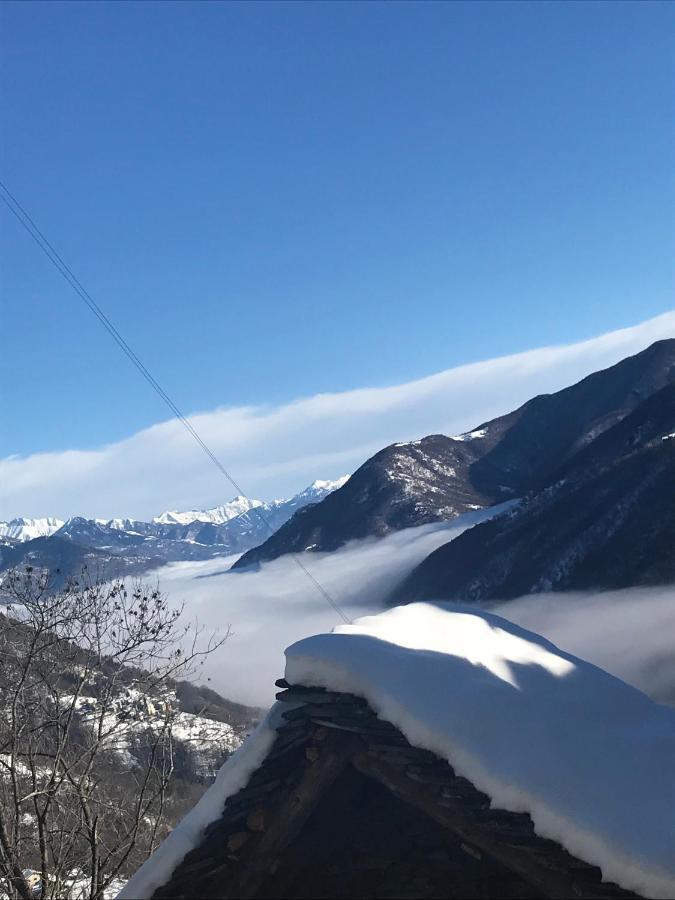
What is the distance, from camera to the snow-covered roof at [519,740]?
6.41 meters

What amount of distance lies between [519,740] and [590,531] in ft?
390

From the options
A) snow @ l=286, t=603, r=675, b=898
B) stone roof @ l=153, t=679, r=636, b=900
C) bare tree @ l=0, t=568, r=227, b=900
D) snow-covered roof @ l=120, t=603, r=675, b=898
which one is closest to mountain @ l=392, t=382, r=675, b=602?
bare tree @ l=0, t=568, r=227, b=900

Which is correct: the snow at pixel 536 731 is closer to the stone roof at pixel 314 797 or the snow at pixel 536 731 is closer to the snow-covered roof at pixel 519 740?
the snow-covered roof at pixel 519 740

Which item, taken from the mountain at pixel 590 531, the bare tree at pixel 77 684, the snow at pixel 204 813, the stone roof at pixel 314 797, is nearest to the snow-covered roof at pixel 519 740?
the snow at pixel 204 813

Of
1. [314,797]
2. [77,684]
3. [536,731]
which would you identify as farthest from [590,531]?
[314,797]

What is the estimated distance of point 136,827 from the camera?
39.8ft

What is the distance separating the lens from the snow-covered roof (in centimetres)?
641

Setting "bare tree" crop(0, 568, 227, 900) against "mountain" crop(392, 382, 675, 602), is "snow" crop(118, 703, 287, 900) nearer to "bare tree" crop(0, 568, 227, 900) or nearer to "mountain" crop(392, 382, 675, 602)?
"bare tree" crop(0, 568, 227, 900)

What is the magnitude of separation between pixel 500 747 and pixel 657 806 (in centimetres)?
138

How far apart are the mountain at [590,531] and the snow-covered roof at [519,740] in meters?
108

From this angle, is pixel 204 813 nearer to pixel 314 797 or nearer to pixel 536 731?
pixel 314 797

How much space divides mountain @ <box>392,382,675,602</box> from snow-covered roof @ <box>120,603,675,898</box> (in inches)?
4265

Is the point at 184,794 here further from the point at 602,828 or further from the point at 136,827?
the point at 602,828

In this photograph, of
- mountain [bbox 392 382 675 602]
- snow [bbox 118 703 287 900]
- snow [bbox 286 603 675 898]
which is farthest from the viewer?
mountain [bbox 392 382 675 602]
